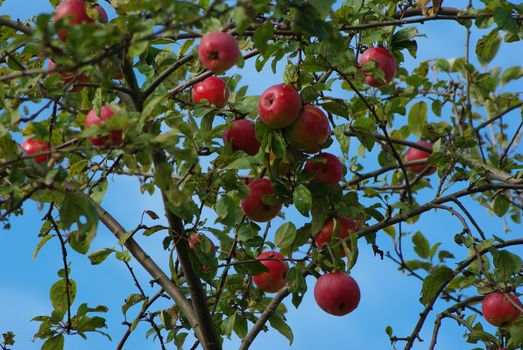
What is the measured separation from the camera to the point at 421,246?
430 cm

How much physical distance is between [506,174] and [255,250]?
4.01 ft

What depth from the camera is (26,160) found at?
2.07m

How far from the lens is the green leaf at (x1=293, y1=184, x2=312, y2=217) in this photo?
8.31 ft

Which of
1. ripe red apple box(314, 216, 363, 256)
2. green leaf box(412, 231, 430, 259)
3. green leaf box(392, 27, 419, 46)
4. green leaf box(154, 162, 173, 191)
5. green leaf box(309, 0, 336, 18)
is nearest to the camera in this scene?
green leaf box(309, 0, 336, 18)

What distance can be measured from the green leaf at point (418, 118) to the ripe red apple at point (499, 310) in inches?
42.1

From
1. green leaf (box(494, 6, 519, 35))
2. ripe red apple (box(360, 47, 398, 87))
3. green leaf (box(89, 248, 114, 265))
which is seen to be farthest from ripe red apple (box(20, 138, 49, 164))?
green leaf (box(494, 6, 519, 35))

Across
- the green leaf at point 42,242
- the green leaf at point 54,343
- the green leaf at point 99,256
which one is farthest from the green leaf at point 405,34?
the green leaf at point 54,343

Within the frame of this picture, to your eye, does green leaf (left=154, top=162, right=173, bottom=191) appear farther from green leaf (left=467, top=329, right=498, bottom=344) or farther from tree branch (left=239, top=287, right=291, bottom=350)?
green leaf (left=467, top=329, right=498, bottom=344)

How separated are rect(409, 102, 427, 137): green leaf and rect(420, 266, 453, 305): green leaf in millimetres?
1171

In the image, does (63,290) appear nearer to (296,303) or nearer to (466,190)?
(296,303)

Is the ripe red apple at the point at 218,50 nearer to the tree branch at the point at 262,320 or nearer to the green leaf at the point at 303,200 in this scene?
the green leaf at the point at 303,200

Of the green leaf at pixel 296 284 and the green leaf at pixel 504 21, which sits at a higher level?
the green leaf at pixel 504 21

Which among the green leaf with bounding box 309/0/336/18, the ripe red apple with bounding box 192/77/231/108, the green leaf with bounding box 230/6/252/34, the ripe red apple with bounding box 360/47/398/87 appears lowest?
the green leaf with bounding box 230/6/252/34

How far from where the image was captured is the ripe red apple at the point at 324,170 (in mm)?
2680
